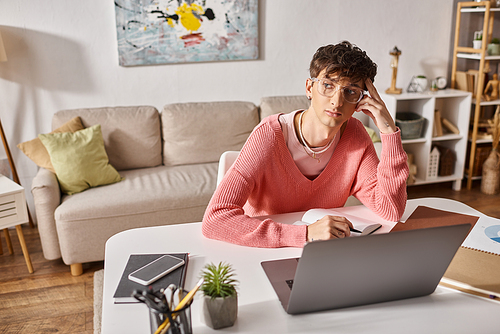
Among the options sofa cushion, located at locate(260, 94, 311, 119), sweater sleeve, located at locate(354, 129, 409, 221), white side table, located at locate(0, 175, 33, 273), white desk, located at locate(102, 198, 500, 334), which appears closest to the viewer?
white desk, located at locate(102, 198, 500, 334)

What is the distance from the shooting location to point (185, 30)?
3137 mm

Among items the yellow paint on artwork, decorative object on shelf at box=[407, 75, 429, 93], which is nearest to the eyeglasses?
the yellow paint on artwork

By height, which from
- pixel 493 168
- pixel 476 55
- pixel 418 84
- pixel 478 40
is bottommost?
pixel 493 168

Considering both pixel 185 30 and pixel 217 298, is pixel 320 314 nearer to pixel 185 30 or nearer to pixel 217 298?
pixel 217 298

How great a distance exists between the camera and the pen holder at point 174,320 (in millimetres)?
725

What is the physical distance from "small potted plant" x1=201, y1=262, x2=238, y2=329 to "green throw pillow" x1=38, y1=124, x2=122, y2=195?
1938 millimetres

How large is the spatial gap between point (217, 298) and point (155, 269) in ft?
0.88

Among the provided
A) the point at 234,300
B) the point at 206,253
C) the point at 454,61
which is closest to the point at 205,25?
the point at 454,61

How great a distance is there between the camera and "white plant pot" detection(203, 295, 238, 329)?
81cm

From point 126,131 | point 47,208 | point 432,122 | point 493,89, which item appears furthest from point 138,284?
point 493,89

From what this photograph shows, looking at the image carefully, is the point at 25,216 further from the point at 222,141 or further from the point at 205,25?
the point at 205,25

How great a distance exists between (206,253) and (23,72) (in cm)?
242

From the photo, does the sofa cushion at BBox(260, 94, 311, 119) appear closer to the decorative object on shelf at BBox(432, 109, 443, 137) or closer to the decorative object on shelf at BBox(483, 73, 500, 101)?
the decorative object on shelf at BBox(432, 109, 443, 137)

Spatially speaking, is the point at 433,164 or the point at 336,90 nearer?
the point at 336,90
